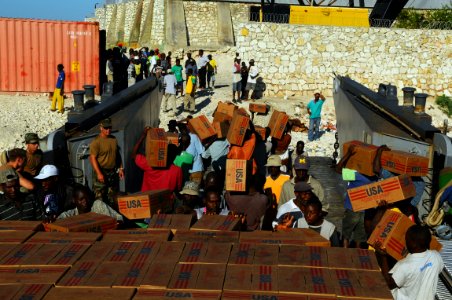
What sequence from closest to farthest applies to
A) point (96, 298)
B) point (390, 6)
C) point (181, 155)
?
point (96, 298), point (181, 155), point (390, 6)

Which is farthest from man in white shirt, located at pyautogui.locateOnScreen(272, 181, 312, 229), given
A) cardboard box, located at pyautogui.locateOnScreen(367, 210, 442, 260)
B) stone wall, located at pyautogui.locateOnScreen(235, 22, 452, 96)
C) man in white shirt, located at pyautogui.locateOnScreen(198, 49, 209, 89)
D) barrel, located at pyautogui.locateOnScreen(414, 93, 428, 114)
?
man in white shirt, located at pyautogui.locateOnScreen(198, 49, 209, 89)

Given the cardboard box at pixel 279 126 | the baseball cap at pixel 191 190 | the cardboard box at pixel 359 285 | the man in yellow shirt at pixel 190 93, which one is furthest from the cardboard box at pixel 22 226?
the man in yellow shirt at pixel 190 93

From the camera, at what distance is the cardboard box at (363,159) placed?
8570 mm

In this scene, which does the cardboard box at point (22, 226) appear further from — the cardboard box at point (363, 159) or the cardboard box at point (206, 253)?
the cardboard box at point (363, 159)

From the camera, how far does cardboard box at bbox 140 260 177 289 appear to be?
14.7 ft

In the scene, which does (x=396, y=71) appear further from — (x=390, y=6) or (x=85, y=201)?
(x=85, y=201)

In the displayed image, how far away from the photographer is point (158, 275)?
4.65 m

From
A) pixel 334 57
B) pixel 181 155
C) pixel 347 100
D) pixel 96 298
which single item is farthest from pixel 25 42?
pixel 96 298

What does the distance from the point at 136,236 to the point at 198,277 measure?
1157mm

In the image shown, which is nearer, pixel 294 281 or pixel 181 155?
pixel 294 281

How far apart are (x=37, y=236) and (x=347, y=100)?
998 cm

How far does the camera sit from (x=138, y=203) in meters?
7.44

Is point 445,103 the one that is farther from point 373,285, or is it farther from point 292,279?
point 292,279

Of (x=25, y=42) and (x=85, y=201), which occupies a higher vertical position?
(x=25, y=42)
